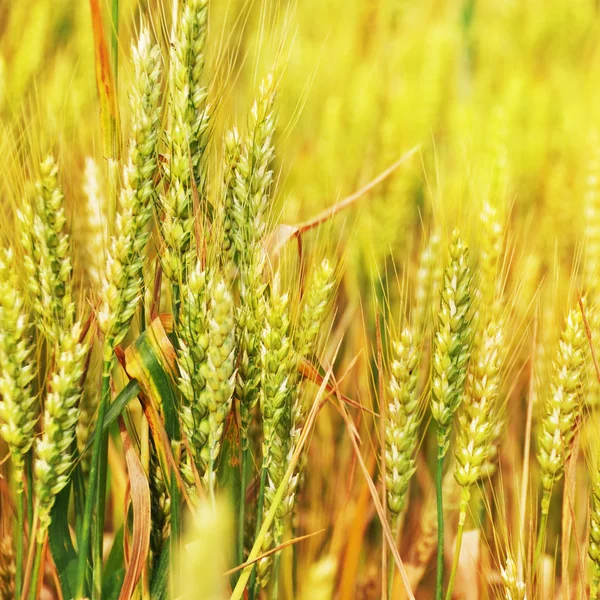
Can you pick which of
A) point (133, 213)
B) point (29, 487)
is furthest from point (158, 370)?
point (29, 487)

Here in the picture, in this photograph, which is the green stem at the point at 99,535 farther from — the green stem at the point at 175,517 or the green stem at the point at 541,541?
the green stem at the point at 541,541

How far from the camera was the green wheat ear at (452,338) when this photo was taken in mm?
625

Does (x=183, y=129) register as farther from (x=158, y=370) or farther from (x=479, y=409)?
(x=479, y=409)

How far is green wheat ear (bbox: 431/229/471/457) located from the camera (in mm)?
625

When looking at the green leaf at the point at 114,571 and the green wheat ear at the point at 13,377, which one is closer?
the green wheat ear at the point at 13,377

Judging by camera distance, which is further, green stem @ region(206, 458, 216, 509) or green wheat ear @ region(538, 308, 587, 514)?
green wheat ear @ region(538, 308, 587, 514)

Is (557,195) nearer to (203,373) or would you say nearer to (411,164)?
(411,164)

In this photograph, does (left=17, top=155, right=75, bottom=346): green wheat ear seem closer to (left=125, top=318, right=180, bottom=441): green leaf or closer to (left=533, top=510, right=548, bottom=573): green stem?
(left=125, top=318, right=180, bottom=441): green leaf

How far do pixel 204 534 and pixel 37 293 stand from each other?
379 mm

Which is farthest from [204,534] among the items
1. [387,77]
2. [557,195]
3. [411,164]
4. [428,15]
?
[428,15]

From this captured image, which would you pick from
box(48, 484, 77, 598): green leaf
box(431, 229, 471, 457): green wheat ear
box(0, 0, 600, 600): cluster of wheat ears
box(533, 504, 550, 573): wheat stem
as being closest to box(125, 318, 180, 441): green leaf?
box(0, 0, 600, 600): cluster of wheat ears

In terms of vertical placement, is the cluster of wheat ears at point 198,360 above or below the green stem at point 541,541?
above

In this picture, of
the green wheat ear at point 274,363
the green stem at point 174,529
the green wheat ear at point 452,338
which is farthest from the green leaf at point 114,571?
the green wheat ear at point 452,338

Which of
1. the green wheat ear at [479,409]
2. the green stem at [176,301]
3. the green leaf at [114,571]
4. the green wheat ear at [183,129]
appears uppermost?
the green wheat ear at [183,129]
